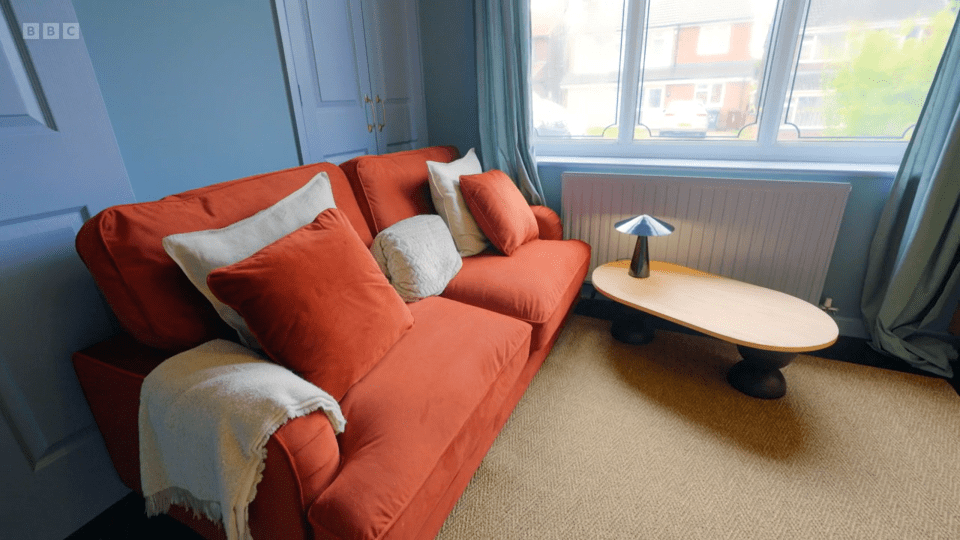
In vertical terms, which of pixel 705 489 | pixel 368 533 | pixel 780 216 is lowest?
pixel 705 489

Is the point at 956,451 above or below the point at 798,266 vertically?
below

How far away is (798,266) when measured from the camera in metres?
2.10

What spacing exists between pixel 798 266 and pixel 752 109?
832 mm

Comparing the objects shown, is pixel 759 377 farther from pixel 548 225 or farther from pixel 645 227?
pixel 548 225

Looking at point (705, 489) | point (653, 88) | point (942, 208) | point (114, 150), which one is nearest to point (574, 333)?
point (705, 489)

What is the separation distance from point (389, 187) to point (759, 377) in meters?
1.76

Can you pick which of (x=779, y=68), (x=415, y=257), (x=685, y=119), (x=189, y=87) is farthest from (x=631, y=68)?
(x=189, y=87)

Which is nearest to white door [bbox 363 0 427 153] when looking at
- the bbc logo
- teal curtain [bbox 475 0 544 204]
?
teal curtain [bbox 475 0 544 204]

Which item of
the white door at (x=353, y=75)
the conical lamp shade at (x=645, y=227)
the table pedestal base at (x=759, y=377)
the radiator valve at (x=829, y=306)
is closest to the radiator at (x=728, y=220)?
the radiator valve at (x=829, y=306)

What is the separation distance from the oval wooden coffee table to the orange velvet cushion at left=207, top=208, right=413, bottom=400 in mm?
1168

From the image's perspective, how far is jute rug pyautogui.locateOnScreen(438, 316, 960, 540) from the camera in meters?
1.26

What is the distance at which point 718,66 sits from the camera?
2.22m

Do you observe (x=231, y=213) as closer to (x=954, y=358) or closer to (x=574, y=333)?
(x=574, y=333)

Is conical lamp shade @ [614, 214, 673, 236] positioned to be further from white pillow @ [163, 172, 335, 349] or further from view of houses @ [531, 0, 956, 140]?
white pillow @ [163, 172, 335, 349]
